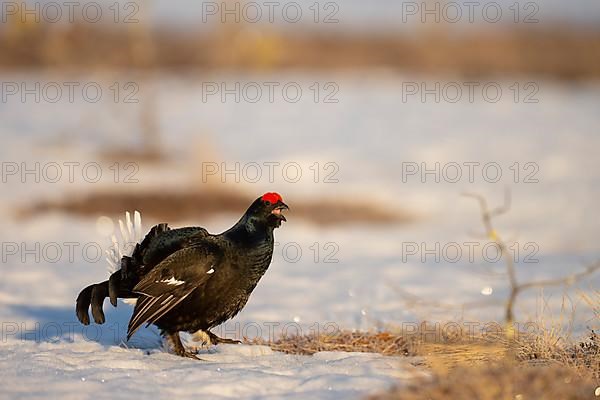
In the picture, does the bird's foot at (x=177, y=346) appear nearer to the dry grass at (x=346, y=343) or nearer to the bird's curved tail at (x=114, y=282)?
the bird's curved tail at (x=114, y=282)

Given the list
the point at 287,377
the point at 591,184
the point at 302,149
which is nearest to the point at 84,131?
the point at 302,149

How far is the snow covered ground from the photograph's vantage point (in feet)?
15.1

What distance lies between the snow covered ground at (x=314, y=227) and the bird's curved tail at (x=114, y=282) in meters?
0.22

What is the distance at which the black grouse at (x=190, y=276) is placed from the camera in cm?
493

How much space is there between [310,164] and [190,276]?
10305 mm

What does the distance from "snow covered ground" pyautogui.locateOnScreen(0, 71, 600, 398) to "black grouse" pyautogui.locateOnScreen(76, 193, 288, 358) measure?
9.7 inches

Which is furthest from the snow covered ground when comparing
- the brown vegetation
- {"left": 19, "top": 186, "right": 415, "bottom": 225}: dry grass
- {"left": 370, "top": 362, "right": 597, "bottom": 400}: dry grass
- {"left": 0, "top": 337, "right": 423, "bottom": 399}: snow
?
the brown vegetation

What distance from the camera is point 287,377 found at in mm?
4363

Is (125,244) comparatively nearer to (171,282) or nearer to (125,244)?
(125,244)

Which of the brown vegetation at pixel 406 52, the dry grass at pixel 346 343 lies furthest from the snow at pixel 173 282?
the brown vegetation at pixel 406 52

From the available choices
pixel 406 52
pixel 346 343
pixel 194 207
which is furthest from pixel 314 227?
pixel 406 52

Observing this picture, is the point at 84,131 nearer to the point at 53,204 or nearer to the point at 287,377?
the point at 53,204

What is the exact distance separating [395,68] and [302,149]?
1168 centimetres

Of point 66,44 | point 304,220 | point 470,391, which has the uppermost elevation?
point 66,44
